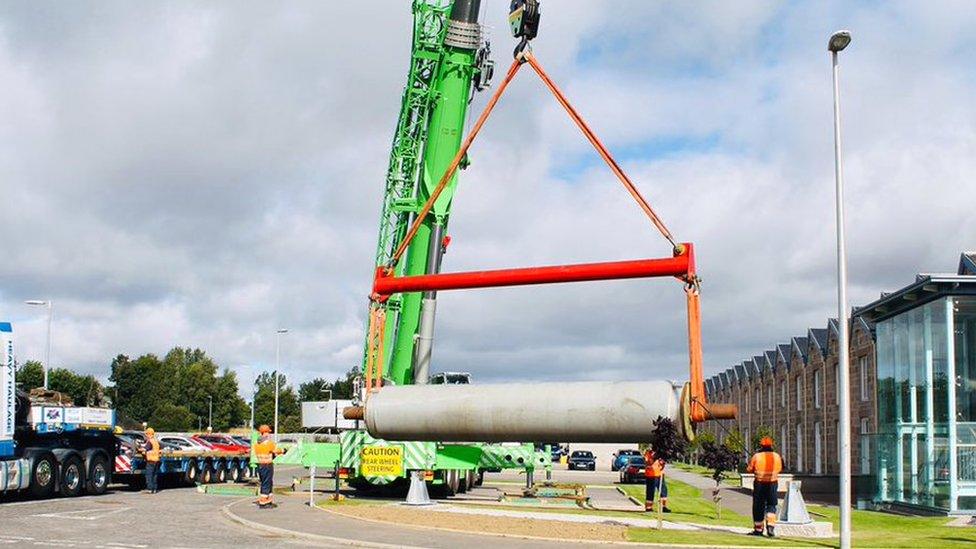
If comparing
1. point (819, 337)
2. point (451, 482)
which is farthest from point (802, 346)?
point (451, 482)

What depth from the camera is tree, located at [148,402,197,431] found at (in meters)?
102

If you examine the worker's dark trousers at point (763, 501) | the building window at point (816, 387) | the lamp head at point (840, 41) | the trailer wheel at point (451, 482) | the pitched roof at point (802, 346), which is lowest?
the trailer wheel at point (451, 482)

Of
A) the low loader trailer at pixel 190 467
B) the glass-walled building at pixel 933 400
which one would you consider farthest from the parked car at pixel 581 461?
the glass-walled building at pixel 933 400

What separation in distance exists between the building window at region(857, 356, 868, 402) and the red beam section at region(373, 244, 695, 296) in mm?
30313

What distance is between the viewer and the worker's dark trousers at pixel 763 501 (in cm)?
1900

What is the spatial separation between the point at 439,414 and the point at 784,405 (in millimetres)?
48661

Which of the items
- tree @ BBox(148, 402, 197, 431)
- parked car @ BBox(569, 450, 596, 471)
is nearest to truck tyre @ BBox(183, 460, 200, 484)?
parked car @ BBox(569, 450, 596, 471)

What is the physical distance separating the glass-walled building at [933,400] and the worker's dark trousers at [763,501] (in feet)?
30.5

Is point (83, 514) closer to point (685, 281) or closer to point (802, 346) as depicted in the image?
point (685, 281)

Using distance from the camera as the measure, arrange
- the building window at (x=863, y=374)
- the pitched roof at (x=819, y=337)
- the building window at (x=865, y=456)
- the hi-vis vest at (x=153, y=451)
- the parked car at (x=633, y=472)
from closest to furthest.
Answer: the hi-vis vest at (x=153, y=451) → the building window at (x=865, y=456) → the building window at (x=863, y=374) → the parked car at (x=633, y=472) → the pitched roof at (x=819, y=337)

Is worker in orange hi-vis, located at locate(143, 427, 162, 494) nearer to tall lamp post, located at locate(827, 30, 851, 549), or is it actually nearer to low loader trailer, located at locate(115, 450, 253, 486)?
low loader trailer, located at locate(115, 450, 253, 486)

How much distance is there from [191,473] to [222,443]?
5988 millimetres

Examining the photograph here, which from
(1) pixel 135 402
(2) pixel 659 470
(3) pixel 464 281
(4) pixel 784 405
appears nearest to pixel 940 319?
(2) pixel 659 470

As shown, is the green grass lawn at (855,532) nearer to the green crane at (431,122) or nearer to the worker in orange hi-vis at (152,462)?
the green crane at (431,122)
